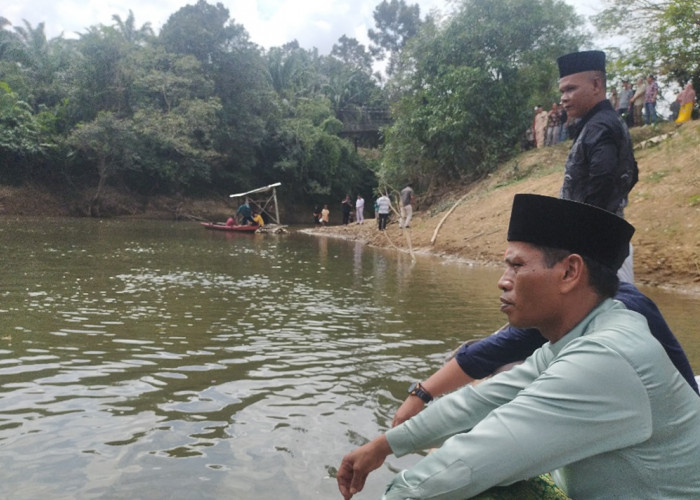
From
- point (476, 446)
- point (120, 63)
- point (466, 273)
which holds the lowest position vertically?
point (466, 273)

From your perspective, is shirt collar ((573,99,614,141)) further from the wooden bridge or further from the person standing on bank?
the wooden bridge

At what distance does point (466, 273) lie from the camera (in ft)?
38.8

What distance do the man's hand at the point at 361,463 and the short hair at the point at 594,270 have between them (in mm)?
751

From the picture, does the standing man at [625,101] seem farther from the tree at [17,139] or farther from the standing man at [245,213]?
the tree at [17,139]

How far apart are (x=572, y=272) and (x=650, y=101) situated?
18447mm

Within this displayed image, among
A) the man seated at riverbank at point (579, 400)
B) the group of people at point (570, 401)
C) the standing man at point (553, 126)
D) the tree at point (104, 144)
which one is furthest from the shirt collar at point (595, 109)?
the tree at point (104, 144)

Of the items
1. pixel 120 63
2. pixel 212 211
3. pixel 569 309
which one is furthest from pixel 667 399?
pixel 212 211

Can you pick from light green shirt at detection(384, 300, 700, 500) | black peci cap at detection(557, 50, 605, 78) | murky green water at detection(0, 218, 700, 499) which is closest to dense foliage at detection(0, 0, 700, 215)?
murky green water at detection(0, 218, 700, 499)

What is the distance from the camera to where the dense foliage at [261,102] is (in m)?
22.2

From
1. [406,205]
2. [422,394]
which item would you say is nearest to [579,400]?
[422,394]

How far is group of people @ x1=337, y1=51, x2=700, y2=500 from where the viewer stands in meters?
1.42

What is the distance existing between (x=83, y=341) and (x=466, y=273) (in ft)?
26.0

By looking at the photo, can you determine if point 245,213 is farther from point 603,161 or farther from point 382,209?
point 603,161

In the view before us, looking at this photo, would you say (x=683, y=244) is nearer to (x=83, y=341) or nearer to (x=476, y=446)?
(x=83, y=341)
